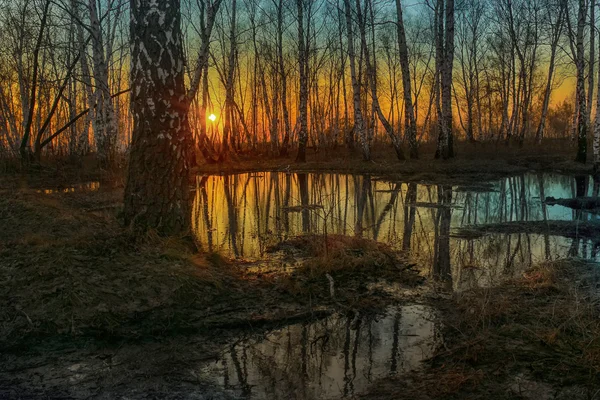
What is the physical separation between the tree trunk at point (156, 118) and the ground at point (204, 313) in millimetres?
372

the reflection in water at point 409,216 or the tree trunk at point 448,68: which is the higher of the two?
the tree trunk at point 448,68

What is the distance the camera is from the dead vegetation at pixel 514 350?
102 inches

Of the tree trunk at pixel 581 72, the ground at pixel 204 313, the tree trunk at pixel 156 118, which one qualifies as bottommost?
the ground at pixel 204 313

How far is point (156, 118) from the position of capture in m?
5.06

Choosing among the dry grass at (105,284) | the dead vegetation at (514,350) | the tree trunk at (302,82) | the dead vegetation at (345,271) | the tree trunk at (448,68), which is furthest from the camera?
the tree trunk at (302,82)

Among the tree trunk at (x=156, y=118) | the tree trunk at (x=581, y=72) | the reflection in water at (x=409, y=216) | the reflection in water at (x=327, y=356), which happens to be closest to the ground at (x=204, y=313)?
the reflection in water at (x=327, y=356)

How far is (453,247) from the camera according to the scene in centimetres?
642

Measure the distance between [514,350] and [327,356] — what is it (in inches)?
53.6

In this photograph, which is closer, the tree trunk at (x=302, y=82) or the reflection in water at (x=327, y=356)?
the reflection in water at (x=327, y=356)

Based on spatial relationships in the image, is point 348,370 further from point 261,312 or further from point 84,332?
Result: point 84,332

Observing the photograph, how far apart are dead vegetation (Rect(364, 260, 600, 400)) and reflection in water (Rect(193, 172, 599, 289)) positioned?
873 mm

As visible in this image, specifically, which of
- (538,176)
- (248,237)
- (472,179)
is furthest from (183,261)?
(538,176)

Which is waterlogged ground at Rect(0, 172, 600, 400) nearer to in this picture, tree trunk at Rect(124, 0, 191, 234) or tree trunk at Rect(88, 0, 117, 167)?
tree trunk at Rect(124, 0, 191, 234)

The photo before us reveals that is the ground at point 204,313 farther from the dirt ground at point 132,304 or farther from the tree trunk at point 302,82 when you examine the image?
the tree trunk at point 302,82
